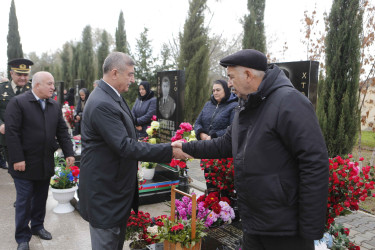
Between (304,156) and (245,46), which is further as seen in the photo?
(245,46)

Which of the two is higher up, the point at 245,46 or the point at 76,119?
the point at 245,46

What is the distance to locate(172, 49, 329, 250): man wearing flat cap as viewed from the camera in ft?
5.56

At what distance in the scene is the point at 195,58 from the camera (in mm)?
11578

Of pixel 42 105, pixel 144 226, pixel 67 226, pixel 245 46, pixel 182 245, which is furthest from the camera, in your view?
pixel 245 46

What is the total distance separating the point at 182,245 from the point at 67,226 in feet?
7.83

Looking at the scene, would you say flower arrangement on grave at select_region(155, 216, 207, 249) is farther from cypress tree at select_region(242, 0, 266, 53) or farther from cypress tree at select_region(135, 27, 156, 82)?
cypress tree at select_region(135, 27, 156, 82)

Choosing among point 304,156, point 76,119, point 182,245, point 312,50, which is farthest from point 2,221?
point 312,50

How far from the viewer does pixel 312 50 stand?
8.95 meters

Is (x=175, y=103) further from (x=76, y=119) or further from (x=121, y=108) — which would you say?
(x=76, y=119)

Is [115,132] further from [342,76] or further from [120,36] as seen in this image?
[120,36]

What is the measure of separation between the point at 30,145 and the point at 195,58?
28.8 feet

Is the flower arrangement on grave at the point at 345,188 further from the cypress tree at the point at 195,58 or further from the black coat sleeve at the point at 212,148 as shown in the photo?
the cypress tree at the point at 195,58

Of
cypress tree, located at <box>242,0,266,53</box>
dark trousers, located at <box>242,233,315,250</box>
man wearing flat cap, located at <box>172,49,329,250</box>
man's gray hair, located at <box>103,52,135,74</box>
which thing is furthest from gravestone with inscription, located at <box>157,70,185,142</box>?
cypress tree, located at <box>242,0,266,53</box>

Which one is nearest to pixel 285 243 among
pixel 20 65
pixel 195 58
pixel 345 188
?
pixel 345 188
